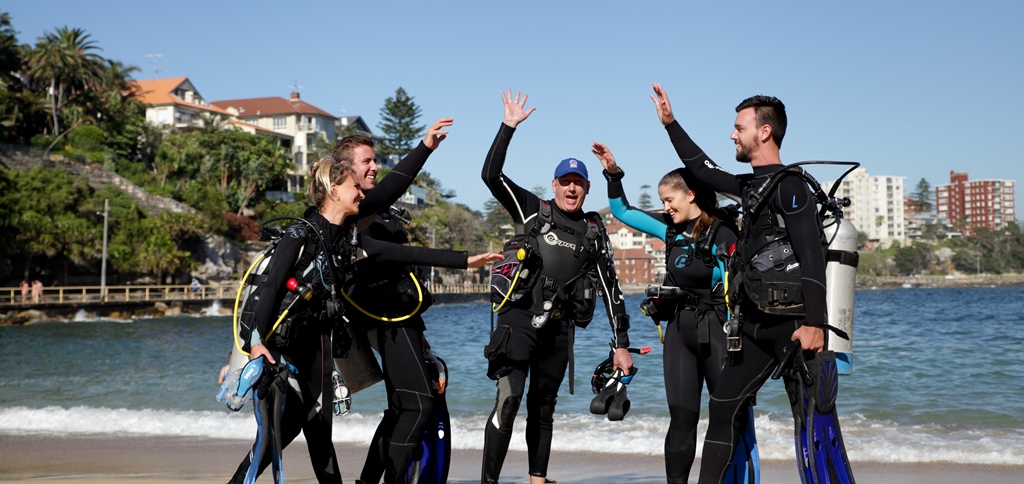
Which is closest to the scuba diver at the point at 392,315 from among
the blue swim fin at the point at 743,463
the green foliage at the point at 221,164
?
the blue swim fin at the point at 743,463

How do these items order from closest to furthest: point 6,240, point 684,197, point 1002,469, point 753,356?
point 753,356 → point 684,197 → point 1002,469 → point 6,240

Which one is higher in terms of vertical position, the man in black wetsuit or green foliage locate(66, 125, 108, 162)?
green foliage locate(66, 125, 108, 162)

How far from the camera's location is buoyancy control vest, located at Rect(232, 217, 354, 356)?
481cm

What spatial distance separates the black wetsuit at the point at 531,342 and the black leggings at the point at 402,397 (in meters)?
0.59

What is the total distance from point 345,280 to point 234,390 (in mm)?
864

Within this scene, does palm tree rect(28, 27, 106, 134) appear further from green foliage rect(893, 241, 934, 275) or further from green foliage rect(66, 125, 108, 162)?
green foliage rect(893, 241, 934, 275)

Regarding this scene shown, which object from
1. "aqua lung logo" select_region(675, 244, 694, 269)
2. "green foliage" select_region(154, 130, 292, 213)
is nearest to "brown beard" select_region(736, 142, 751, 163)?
"aqua lung logo" select_region(675, 244, 694, 269)

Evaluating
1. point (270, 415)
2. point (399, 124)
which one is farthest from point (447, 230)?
point (270, 415)

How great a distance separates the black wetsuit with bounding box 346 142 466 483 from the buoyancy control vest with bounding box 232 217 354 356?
251mm

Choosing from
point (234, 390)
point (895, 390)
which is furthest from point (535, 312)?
point (895, 390)

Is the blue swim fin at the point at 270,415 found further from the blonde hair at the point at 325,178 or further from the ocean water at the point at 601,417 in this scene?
the ocean water at the point at 601,417

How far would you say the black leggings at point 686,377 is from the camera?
16.1ft

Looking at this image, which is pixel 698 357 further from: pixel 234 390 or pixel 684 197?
pixel 234 390

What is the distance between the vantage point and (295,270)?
4.89m
